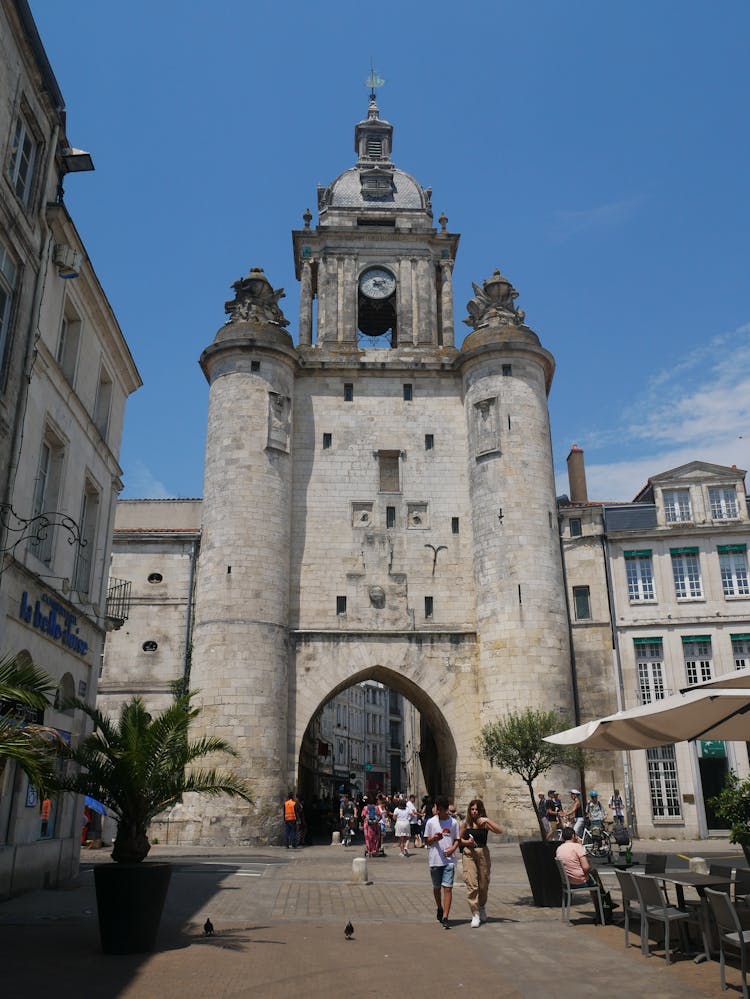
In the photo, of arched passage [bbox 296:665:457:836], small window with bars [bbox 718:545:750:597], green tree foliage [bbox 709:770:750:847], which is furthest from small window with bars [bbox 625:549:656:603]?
green tree foliage [bbox 709:770:750:847]

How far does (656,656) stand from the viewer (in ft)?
90.4

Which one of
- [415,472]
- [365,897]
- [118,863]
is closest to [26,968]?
[118,863]

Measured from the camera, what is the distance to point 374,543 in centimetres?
2814

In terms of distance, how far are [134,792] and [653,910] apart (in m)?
5.08

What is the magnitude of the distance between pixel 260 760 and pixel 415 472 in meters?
10.5

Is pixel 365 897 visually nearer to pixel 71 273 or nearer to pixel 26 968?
pixel 26 968

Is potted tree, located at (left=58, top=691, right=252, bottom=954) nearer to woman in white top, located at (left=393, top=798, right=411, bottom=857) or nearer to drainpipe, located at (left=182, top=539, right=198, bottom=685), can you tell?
woman in white top, located at (left=393, top=798, right=411, bottom=857)

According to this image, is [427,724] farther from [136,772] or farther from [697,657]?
[136,772]

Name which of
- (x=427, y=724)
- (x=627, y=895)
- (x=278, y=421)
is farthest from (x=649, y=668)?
(x=627, y=895)

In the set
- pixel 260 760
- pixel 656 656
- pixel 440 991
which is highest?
pixel 656 656

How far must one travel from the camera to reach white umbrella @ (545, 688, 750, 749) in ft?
28.1

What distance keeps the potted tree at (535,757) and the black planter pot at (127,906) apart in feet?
16.7

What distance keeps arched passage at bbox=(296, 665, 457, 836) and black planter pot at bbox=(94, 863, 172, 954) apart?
17.7m

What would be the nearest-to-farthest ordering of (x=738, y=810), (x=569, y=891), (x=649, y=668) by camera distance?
(x=738, y=810), (x=569, y=891), (x=649, y=668)
